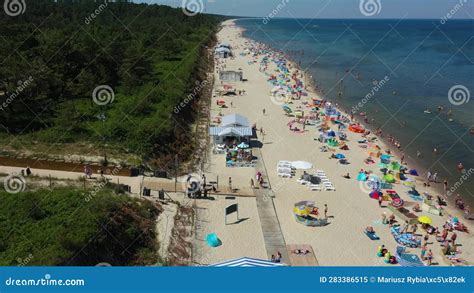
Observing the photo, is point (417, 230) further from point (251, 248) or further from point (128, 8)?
point (128, 8)

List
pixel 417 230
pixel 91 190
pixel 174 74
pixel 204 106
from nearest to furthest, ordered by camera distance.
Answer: pixel 91 190
pixel 417 230
pixel 204 106
pixel 174 74

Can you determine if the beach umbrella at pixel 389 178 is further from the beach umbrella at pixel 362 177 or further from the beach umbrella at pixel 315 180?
the beach umbrella at pixel 315 180

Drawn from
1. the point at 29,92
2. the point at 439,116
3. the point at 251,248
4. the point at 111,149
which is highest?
the point at 439,116

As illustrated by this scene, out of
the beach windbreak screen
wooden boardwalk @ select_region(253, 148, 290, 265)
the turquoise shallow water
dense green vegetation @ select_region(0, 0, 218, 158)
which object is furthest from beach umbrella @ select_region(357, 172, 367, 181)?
A: dense green vegetation @ select_region(0, 0, 218, 158)

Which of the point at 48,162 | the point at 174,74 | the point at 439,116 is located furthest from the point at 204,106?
the point at 439,116

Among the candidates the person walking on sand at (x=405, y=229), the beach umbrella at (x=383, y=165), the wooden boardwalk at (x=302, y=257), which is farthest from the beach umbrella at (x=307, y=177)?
the wooden boardwalk at (x=302, y=257)

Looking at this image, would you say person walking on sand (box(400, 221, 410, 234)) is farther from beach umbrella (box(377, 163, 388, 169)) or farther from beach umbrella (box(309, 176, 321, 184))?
beach umbrella (box(377, 163, 388, 169))

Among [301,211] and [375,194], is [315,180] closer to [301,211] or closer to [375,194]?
[375,194]
